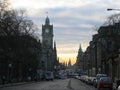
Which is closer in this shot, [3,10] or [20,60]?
[3,10]

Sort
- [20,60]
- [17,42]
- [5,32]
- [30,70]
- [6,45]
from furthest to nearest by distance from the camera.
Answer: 1. [30,70]
2. [20,60]
3. [17,42]
4. [6,45]
5. [5,32]

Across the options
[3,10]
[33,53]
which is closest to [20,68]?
[33,53]

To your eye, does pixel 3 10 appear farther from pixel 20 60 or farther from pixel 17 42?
pixel 20 60

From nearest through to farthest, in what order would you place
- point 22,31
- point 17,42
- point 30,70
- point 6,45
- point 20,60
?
point 6,45 < point 17,42 < point 22,31 < point 20,60 < point 30,70

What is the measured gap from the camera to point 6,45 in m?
81.7

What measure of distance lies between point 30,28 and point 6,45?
18292 mm

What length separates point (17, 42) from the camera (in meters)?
86.9

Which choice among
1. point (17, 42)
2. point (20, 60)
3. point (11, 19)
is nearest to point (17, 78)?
point (20, 60)

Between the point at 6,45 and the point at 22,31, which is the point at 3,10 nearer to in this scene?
the point at 6,45

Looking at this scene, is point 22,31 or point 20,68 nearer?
point 22,31

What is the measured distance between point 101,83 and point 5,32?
3107 centimetres

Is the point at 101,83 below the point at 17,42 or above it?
below

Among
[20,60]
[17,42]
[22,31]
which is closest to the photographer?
[17,42]

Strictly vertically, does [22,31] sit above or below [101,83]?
above
